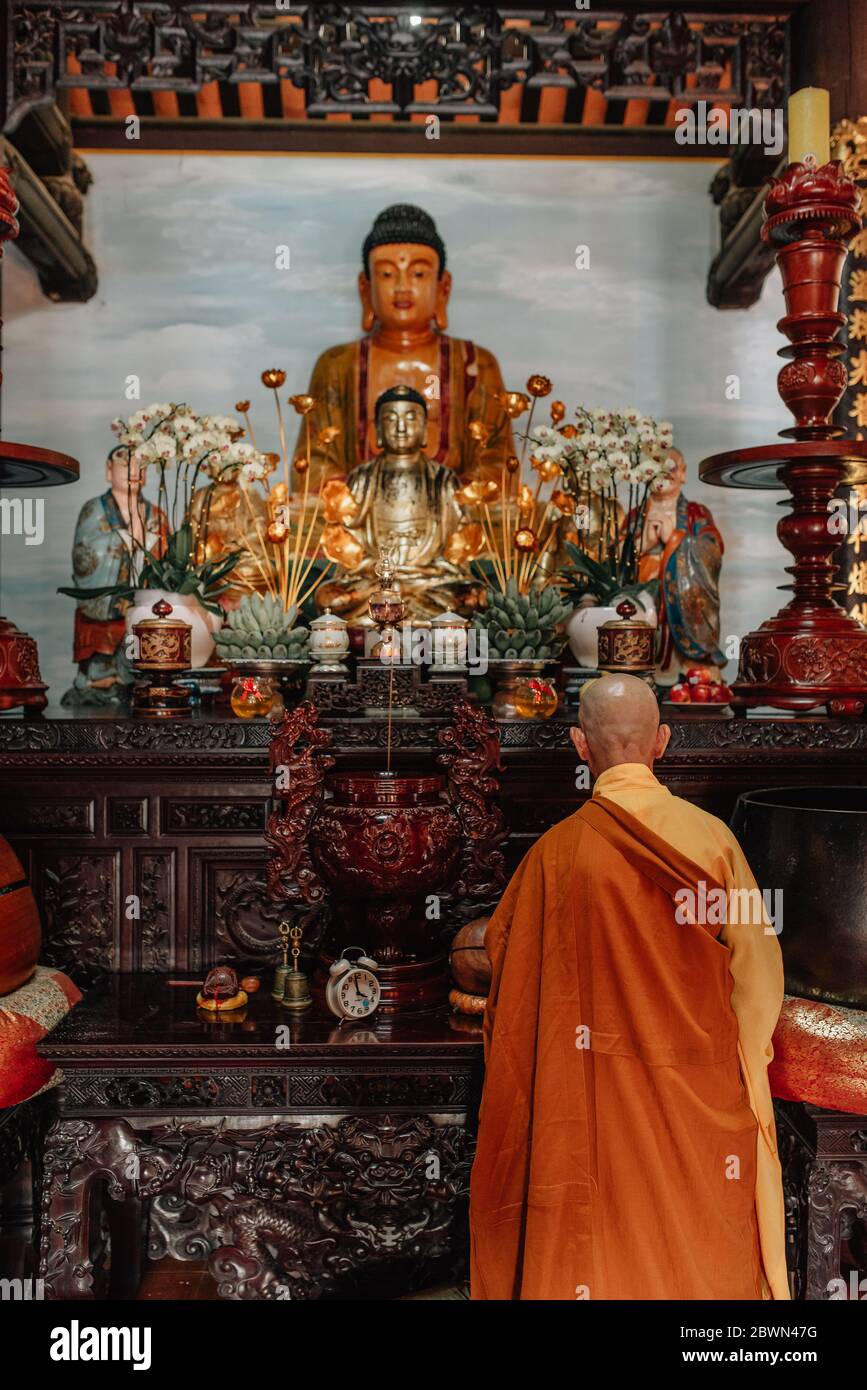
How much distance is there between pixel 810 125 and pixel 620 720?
1583mm

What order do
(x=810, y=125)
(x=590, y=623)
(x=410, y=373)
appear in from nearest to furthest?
(x=810, y=125) < (x=590, y=623) < (x=410, y=373)

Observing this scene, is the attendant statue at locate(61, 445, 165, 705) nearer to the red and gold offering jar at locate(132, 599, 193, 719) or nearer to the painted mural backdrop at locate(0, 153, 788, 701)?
the painted mural backdrop at locate(0, 153, 788, 701)

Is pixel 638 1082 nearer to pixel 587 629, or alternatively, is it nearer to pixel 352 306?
pixel 587 629

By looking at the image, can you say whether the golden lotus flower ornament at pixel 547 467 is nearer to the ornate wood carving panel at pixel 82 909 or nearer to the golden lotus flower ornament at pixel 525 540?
the golden lotus flower ornament at pixel 525 540

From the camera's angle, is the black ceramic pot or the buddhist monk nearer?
the buddhist monk

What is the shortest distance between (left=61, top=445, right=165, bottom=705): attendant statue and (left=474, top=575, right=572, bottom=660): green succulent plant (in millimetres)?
1529

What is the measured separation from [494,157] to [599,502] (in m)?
2.28

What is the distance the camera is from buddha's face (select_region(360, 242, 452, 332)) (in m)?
5.01

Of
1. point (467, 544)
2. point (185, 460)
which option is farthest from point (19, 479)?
point (467, 544)

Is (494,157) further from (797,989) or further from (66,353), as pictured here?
(797,989)

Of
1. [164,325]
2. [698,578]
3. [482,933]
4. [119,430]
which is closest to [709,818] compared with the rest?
[482,933]

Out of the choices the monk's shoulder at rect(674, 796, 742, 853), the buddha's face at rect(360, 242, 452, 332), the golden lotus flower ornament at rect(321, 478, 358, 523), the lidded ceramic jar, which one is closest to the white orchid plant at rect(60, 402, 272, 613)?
the lidded ceramic jar

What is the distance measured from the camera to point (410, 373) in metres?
5.20

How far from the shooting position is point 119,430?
353 centimetres
